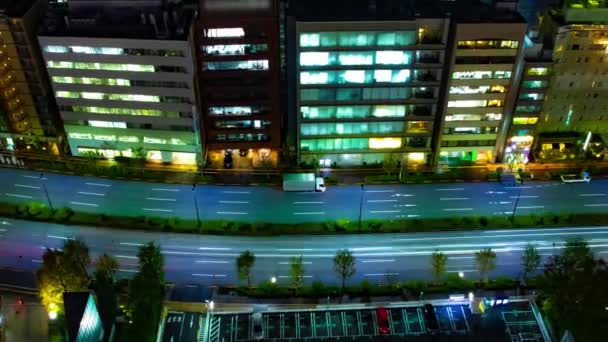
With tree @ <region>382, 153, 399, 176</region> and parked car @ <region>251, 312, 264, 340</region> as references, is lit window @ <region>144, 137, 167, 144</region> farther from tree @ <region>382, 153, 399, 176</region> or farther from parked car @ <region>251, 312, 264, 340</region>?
parked car @ <region>251, 312, 264, 340</region>

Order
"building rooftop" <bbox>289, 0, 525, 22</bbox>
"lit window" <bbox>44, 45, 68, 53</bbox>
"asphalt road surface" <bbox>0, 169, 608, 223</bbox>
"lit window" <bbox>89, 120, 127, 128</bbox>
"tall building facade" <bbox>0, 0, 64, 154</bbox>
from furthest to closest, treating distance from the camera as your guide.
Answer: "lit window" <bbox>89, 120, 127, 128</bbox>, "tall building facade" <bbox>0, 0, 64, 154</bbox>, "asphalt road surface" <bbox>0, 169, 608, 223</bbox>, "lit window" <bbox>44, 45, 68, 53</bbox>, "building rooftop" <bbox>289, 0, 525, 22</bbox>

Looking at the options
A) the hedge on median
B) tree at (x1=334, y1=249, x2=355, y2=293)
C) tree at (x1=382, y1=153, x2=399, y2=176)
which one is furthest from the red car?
tree at (x1=382, y1=153, x2=399, y2=176)

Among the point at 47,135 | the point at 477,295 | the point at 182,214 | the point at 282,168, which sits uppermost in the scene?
the point at 47,135

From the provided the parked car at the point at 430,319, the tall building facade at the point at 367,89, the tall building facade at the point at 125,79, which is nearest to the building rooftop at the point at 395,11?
the tall building facade at the point at 367,89

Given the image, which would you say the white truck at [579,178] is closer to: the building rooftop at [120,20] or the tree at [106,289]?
the building rooftop at [120,20]

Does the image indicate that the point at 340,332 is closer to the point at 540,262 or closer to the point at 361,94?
the point at 540,262

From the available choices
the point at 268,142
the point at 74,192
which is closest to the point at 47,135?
the point at 74,192
